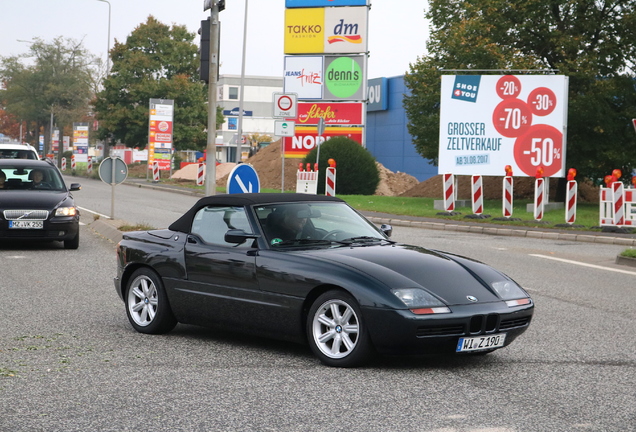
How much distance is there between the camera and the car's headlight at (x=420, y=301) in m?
6.47

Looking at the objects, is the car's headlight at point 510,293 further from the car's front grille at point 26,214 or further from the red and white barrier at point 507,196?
the red and white barrier at point 507,196

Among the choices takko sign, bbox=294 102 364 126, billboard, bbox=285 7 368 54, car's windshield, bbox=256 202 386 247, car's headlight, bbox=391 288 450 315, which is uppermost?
billboard, bbox=285 7 368 54

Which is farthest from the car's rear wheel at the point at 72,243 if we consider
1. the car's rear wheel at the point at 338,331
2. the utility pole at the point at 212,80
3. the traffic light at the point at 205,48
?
the car's rear wheel at the point at 338,331

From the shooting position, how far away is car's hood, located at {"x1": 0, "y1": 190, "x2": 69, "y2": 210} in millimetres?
15609

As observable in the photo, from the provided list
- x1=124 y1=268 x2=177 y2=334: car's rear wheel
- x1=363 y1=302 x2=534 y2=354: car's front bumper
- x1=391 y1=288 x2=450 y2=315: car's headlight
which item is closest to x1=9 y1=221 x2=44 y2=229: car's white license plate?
x1=124 y1=268 x2=177 y2=334: car's rear wheel

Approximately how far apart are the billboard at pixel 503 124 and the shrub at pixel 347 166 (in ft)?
28.0

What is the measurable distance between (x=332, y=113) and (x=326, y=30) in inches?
164

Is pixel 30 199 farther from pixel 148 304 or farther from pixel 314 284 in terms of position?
pixel 314 284

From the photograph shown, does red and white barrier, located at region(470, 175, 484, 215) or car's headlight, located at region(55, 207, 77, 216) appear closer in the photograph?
car's headlight, located at region(55, 207, 77, 216)

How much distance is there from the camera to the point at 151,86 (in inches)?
2739

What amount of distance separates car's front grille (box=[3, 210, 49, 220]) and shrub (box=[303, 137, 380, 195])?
23.7 m

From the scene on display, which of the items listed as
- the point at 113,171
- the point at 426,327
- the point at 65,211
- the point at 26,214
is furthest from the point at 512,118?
the point at 426,327

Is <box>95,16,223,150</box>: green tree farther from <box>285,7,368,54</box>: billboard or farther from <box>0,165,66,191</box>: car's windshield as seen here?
<box>0,165,66,191</box>: car's windshield

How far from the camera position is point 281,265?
713 centimetres
